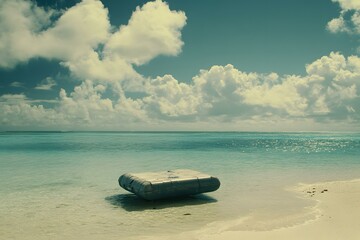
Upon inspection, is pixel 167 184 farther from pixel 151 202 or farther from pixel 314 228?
pixel 314 228

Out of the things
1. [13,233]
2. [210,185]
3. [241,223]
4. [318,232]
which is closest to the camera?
[318,232]

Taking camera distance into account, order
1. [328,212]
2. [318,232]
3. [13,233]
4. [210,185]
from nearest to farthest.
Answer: [318,232], [13,233], [328,212], [210,185]

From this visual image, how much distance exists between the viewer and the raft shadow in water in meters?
14.5

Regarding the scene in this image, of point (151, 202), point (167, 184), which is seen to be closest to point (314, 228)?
point (167, 184)

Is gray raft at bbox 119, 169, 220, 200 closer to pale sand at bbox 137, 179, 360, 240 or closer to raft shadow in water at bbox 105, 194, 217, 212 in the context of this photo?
raft shadow in water at bbox 105, 194, 217, 212

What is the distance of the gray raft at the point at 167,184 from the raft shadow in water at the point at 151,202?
44cm

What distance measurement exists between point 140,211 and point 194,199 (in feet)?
10.7

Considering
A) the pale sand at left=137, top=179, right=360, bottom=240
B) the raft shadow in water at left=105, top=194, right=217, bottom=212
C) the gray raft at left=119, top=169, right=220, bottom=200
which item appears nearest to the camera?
the pale sand at left=137, top=179, right=360, bottom=240

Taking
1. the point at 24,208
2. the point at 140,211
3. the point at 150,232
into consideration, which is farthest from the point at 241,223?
the point at 24,208

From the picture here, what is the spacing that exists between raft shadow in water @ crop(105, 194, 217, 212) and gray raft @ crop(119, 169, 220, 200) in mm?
440

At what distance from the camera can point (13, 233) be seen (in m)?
11.1

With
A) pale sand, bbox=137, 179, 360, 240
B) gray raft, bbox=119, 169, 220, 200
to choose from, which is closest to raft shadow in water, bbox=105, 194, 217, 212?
gray raft, bbox=119, 169, 220, 200

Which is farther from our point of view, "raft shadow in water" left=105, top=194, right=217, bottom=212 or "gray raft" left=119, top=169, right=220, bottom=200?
"raft shadow in water" left=105, top=194, right=217, bottom=212

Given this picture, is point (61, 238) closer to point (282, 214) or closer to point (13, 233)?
point (13, 233)
